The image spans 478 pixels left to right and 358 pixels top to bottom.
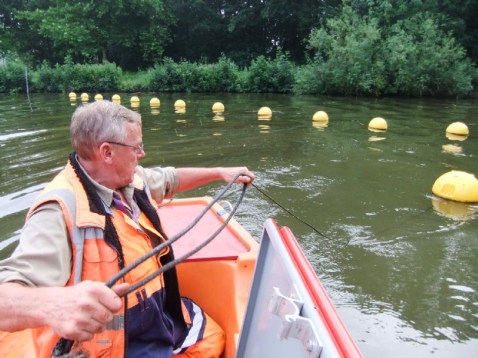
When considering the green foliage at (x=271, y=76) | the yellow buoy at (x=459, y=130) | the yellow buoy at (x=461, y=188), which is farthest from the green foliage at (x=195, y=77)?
the yellow buoy at (x=461, y=188)

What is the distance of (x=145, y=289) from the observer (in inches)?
68.4

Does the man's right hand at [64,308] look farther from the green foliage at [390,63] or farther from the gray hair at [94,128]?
the green foliage at [390,63]

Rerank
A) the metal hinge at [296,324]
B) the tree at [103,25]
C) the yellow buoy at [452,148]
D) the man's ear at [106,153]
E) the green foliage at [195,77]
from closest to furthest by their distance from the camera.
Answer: the metal hinge at [296,324] < the man's ear at [106,153] < the yellow buoy at [452,148] < the green foliage at [195,77] < the tree at [103,25]

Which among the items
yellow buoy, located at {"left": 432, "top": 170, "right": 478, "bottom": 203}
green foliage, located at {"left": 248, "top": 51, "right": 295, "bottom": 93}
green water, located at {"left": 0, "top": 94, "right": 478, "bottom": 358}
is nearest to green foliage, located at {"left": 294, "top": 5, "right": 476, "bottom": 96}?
green foliage, located at {"left": 248, "top": 51, "right": 295, "bottom": 93}

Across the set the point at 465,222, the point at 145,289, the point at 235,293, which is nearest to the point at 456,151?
the point at 465,222

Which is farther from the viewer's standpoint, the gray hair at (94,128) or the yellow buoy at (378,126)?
the yellow buoy at (378,126)

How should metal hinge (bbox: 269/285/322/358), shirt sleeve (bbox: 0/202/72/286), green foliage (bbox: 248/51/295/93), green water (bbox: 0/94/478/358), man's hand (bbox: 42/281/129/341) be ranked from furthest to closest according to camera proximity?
green foliage (bbox: 248/51/295/93) → green water (bbox: 0/94/478/358) → shirt sleeve (bbox: 0/202/72/286) → man's hand (bbox: 42/281/129/341) → metal hinge (bbox: 269/285/322/358)

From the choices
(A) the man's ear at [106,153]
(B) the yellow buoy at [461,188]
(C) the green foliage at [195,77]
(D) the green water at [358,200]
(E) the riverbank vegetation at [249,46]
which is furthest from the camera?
(C) the green foliage at [195,77]

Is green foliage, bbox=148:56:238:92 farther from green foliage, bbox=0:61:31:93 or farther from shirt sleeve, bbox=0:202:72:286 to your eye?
shirt sleeve, bbox=0:202:72:286

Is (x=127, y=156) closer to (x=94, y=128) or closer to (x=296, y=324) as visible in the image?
(x=94, y=128)

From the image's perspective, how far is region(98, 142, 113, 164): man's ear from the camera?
5.80ft

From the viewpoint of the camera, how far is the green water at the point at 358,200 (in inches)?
133

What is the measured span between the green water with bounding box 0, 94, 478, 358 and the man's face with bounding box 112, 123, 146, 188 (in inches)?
85.5

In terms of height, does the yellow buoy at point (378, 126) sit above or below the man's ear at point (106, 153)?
below
